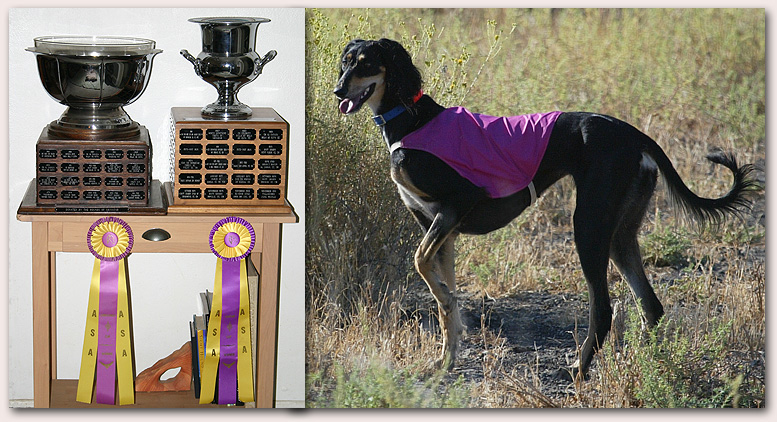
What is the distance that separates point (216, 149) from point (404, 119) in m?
0.61

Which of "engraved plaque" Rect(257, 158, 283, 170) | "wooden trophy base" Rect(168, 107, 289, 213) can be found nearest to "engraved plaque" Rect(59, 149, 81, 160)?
"wooden trophy base" Rect(168, 107, 289, 213)

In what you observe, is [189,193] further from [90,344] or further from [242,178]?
[90,344]

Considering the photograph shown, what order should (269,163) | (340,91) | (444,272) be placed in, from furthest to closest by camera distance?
(444,272) → (340,91) → (269,163)

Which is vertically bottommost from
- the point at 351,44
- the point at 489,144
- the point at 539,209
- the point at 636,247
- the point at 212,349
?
the point at 212,349

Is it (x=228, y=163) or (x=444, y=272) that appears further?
(x=444, y=272)

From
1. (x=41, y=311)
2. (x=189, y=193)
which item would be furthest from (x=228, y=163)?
(x=41, y=311)

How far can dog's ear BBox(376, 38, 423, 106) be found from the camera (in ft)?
9.46

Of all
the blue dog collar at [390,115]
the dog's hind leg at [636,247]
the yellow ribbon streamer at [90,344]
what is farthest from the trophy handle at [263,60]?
the dog's hind leg at [636,247]

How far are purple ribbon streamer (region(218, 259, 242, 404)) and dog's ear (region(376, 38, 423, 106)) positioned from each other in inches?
27.8

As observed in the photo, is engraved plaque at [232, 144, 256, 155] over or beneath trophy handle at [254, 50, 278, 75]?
beneath

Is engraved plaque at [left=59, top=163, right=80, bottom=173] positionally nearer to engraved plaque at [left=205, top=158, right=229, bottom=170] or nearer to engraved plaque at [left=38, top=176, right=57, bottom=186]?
engraved plaque at [left=38, top=176, right=57, bottom=186]

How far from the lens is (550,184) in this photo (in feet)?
9.66

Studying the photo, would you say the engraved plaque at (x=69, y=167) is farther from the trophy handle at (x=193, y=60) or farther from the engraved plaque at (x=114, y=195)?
the trophy handle at (x=193, y=60)

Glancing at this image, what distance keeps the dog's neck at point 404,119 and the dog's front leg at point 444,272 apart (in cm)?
27
